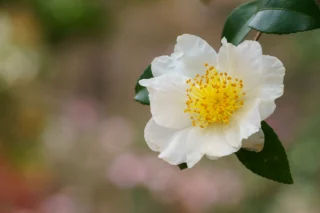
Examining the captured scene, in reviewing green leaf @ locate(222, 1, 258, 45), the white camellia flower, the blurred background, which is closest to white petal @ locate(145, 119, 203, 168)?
the white camellia flower

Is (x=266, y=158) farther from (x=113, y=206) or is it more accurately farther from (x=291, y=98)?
(x=291, y=98)

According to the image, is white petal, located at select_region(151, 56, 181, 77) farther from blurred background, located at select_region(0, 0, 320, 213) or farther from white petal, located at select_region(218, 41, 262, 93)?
blurred background, located at select_region(0, 0, 320, 213)

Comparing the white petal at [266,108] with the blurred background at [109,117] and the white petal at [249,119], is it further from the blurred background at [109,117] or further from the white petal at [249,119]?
the blurred background at [109,117]

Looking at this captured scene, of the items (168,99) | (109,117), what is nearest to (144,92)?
(168,99)

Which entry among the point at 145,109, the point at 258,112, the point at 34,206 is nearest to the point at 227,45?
the point at 258,112

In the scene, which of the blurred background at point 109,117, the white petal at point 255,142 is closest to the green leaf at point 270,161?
the white petal at point 255,142
